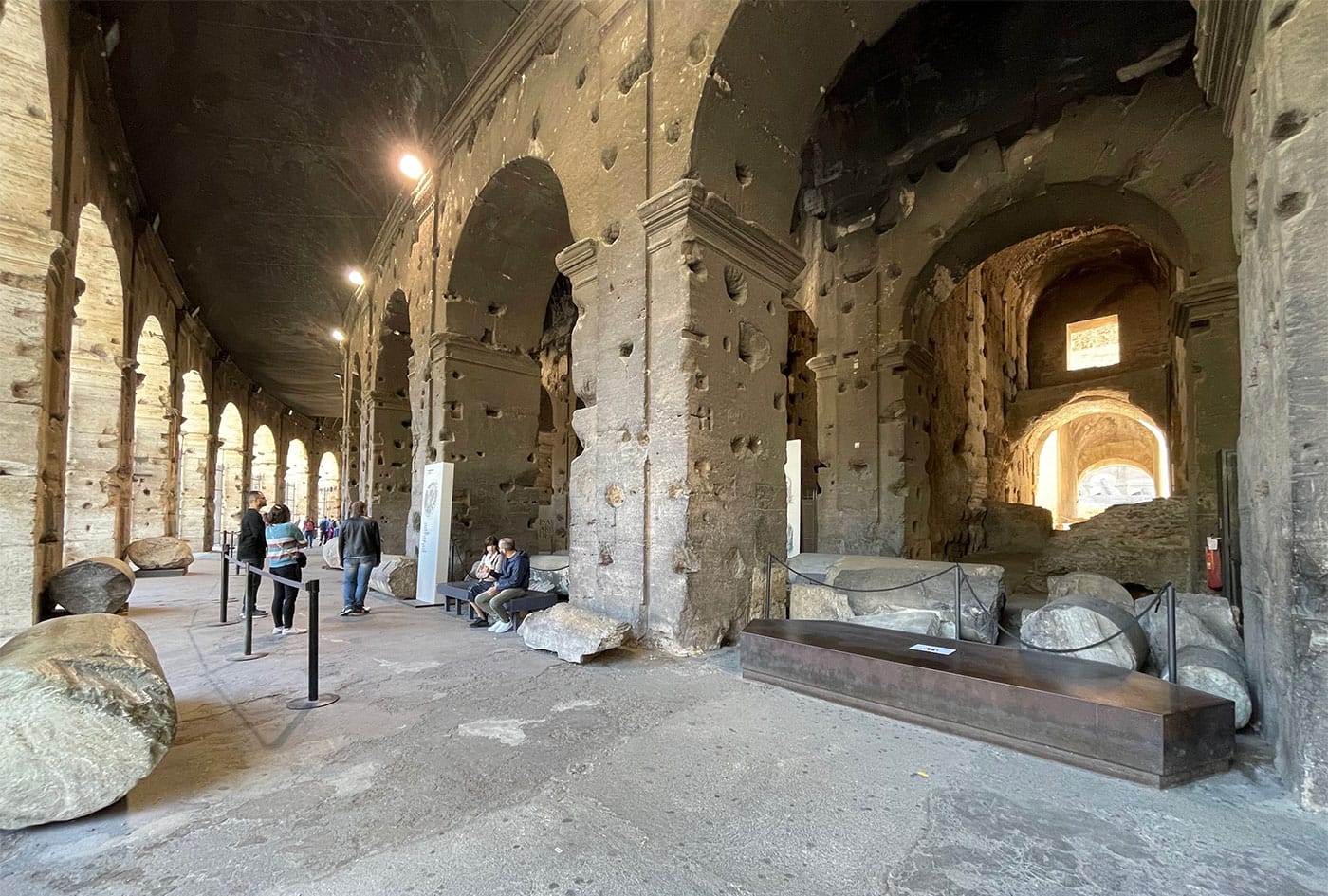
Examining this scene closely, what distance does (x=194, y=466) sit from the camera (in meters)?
17.3

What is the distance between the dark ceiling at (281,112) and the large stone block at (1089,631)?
27.8 feet

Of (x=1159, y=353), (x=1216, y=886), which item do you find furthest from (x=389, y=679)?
(x=1159, y=353)

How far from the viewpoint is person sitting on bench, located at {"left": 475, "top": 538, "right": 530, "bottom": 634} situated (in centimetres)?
581

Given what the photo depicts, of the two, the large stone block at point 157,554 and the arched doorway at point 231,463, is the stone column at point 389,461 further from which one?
the arched doorway at point 231,463

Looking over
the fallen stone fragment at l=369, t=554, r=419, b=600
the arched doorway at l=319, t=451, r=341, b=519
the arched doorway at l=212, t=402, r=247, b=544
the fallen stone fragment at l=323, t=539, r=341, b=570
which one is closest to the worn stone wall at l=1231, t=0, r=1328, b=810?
the fallen stone fragment at l=369, t=554, r=419, b=600

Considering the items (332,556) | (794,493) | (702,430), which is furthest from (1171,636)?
(332,556)

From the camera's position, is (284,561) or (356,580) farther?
(356,580)

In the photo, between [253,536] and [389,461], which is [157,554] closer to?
[389,461]

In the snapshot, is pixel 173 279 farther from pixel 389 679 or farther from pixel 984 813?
pixel 984 813

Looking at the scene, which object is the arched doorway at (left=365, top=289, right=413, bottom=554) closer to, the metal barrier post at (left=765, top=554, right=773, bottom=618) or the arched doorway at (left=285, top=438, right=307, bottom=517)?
the metal barrier post at (left=765, top=554, right=773, bottom=618)

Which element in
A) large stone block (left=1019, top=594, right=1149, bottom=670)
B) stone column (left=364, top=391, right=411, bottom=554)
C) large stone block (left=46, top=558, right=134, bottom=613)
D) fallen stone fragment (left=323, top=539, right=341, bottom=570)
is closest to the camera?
large stone block (left=1019, top=594, right=1149, bottom=670)

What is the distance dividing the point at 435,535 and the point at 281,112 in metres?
7.25

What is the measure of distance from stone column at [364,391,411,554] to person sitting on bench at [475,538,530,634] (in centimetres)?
663

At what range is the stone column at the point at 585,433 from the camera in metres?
5.43
